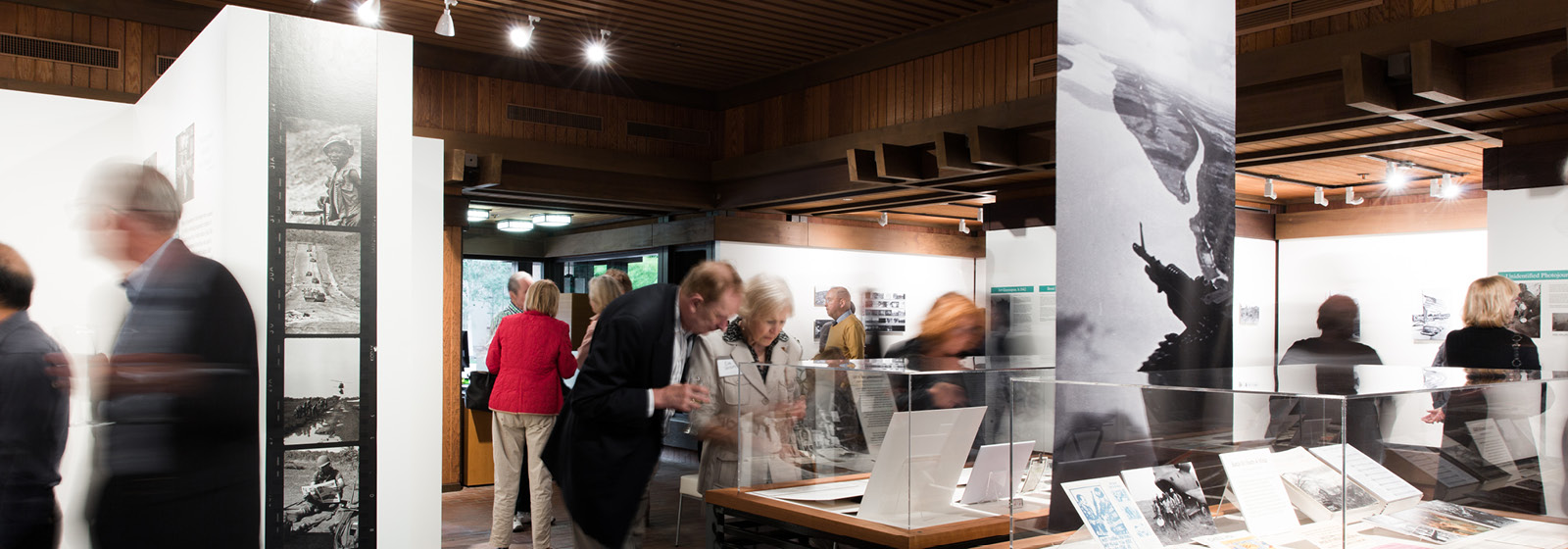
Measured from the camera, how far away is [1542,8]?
4621 mm

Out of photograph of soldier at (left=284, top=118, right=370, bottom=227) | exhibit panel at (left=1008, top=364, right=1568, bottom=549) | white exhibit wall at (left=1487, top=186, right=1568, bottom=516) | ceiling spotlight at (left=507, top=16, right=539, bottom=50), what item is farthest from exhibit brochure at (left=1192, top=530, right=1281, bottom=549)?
ceiling spotlight at (left=507, top=16, right=539, bottom=50)

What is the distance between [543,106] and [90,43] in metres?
3.10

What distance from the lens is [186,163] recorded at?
3650 mm

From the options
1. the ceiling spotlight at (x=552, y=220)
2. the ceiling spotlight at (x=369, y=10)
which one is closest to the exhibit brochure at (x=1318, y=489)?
the ceiling spotlight at (x=369, y=10)

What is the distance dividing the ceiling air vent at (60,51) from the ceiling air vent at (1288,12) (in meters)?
6.83

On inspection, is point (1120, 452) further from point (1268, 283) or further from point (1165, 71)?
point (1268, 283)

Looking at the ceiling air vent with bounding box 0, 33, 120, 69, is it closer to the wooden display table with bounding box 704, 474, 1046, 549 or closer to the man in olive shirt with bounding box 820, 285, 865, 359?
the man in olive shirt with bounding box 820, 285, 865, 359

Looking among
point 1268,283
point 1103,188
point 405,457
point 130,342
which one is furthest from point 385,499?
point 1268,283

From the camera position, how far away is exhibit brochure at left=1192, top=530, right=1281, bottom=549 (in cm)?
203

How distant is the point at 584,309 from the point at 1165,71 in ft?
23.4

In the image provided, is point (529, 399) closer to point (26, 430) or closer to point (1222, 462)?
point (26, 430)

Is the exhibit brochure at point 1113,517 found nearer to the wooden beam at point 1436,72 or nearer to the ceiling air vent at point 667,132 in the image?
the wooden beam at point 1436,72

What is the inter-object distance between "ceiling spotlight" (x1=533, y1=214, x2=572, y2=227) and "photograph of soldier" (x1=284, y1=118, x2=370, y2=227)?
805cm

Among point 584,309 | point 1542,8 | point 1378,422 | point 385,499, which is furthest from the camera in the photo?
point 584,309
